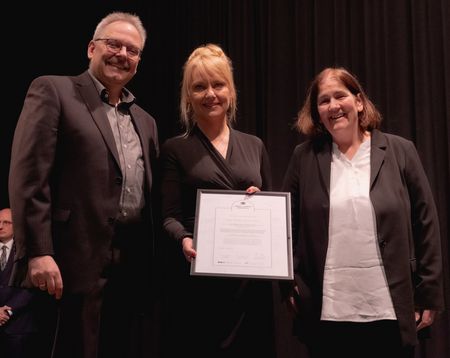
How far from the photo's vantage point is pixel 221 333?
185cm

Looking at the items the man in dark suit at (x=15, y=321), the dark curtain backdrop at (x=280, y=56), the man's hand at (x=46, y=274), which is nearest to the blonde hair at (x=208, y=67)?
the man's hand at (x=46, y=274)

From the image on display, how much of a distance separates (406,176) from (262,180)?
1.83ft

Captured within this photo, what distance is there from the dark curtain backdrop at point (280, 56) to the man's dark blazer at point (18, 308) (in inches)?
42.9

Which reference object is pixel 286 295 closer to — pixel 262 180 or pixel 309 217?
pixel 309 217

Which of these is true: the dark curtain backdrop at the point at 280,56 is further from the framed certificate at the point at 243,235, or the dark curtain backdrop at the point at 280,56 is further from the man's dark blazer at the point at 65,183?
the man's dark blazer at the point at 65,183

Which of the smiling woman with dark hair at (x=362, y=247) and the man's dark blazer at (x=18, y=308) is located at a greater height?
the smiling woman with dark hair at (x=362, y=247)

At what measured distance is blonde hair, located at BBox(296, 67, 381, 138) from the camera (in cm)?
213

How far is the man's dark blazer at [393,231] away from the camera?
185 cm

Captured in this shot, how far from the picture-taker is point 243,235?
1.91m

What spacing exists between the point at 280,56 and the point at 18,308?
2804mm

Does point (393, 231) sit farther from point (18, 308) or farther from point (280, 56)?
point (18, 308)

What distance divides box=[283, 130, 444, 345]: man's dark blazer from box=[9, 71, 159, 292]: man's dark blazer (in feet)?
2.14

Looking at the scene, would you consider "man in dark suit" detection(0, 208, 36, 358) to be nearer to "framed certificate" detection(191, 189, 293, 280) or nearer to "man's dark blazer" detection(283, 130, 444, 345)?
"framed certificate" detection(191, 189, 293, 280)

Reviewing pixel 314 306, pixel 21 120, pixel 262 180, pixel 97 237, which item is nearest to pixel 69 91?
pixel 21 120
